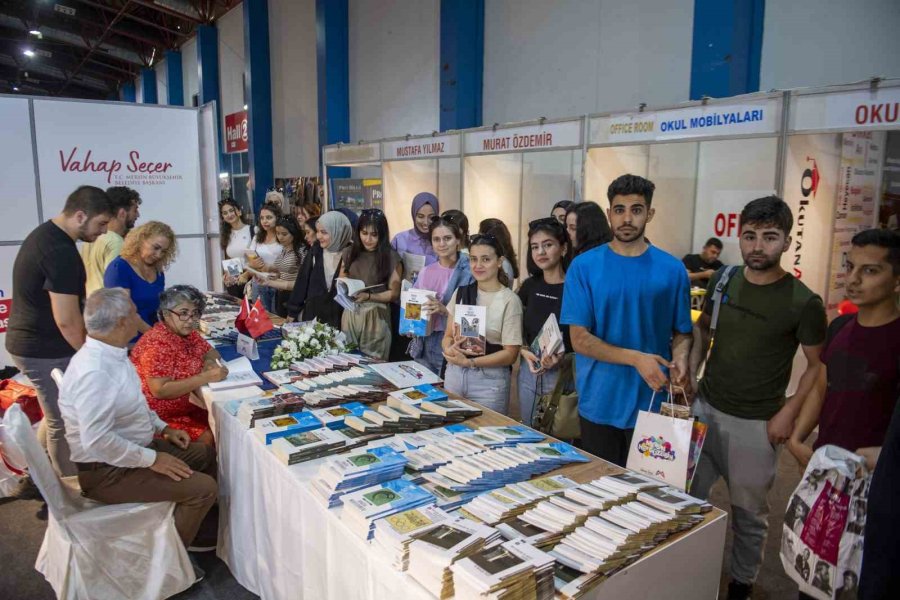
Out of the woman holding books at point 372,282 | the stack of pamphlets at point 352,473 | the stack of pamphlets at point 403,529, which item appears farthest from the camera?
the woman holding books at point 372,282

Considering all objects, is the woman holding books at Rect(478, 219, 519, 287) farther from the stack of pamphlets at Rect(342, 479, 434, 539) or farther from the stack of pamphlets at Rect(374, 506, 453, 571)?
the stack of pamphlets at Rect(374, 506, 453, 571)

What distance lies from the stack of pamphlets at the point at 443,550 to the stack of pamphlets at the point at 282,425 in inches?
38.5

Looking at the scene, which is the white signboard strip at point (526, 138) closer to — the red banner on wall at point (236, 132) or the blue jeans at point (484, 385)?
the blue jeans at point (484, 385)

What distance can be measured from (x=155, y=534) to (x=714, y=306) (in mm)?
2593

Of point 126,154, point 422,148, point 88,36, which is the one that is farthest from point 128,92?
point 126,154

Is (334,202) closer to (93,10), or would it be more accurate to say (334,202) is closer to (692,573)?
(692,573)

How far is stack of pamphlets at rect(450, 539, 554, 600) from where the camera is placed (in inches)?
53.9

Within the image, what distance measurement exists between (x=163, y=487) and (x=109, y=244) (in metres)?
2.49

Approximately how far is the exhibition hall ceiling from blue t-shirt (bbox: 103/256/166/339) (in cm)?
1280

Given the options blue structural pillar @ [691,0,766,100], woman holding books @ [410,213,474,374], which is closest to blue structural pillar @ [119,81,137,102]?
blue structural pillar @ [691,0,766,100]

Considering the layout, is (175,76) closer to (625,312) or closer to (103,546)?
(103,546)

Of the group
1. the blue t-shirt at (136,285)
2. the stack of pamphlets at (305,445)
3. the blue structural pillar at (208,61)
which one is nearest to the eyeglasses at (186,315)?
the blue t-shirt at (136,285)

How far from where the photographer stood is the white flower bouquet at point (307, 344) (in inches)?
136

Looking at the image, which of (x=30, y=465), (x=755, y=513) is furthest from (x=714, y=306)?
(x=30, y=465)
